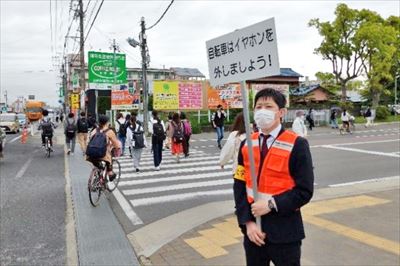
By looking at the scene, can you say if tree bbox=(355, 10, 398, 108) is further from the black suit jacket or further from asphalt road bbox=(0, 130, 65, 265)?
the black suit jacket

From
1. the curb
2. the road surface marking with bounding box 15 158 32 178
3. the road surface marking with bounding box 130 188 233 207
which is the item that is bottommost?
the road surface marking with bounding box 130 188 233 207

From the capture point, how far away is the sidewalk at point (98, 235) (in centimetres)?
492

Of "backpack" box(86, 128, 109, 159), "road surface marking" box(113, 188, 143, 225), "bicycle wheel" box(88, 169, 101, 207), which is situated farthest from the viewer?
"backpack" box(86, 128, 109, 159)

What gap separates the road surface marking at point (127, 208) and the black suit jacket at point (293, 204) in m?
4.42

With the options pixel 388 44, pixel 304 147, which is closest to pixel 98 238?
pixel 304 147

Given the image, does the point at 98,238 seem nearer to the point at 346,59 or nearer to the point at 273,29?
the point at 273,29

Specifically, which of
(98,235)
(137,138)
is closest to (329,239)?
(98,235)

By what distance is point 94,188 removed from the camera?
7.75 meters

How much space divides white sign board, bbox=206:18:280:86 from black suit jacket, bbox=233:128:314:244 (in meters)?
0.49

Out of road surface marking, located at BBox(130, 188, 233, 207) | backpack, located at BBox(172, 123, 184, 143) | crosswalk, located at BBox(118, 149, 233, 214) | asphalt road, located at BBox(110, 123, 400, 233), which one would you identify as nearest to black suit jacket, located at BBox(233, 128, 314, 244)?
asphalt road, located at BBox(110, 123, 400, 233)

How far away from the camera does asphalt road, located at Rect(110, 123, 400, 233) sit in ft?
25.3

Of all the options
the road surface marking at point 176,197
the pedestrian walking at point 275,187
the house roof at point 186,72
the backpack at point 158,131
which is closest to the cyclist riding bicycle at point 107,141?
the road surface marking at point 176,197

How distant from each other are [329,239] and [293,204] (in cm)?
325

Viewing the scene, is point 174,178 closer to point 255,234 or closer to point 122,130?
point 122,130
